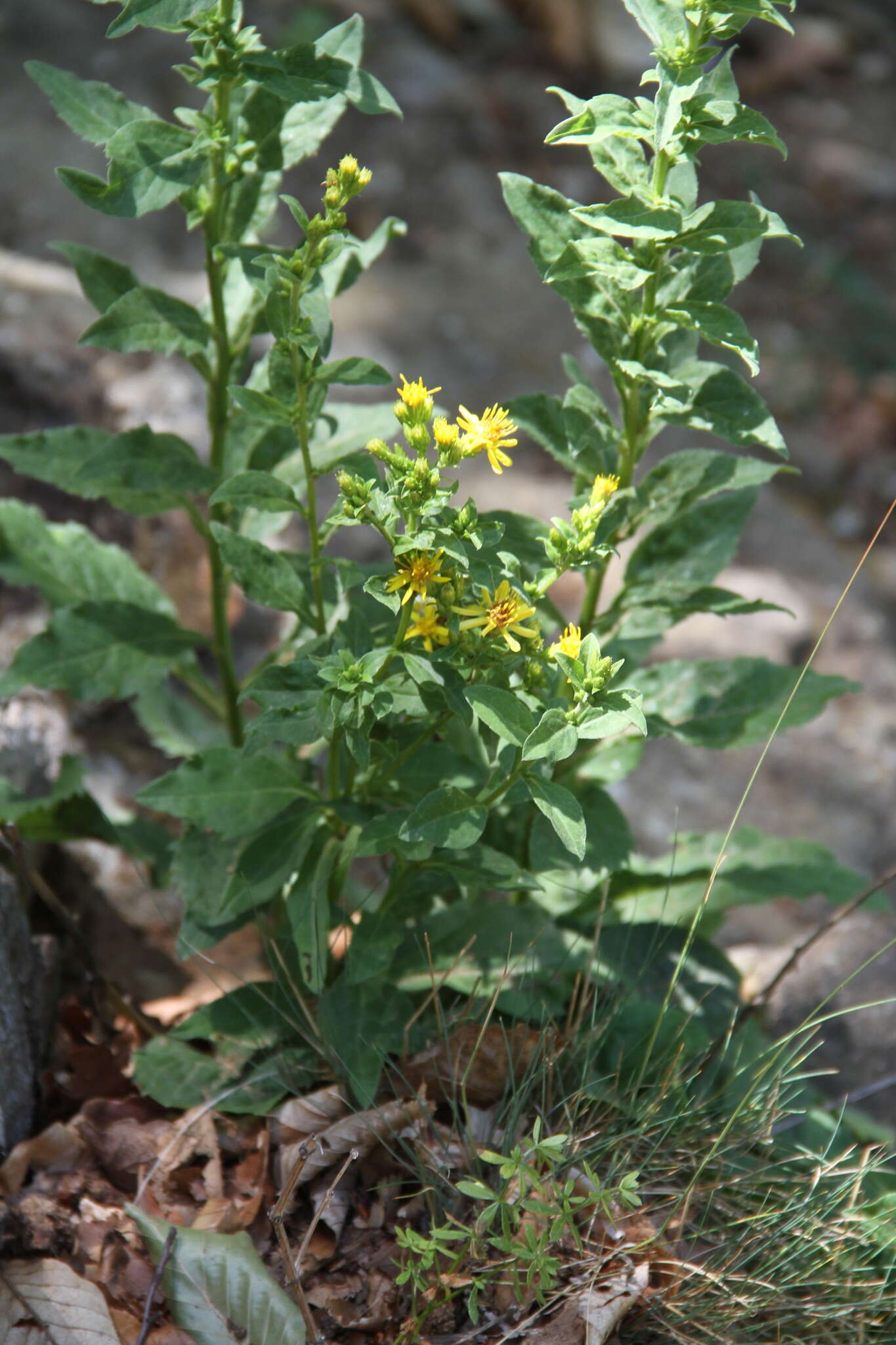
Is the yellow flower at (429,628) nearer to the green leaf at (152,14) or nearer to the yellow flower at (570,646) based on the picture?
Result: the yellow flower at (570,646)

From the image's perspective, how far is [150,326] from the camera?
1.75 m

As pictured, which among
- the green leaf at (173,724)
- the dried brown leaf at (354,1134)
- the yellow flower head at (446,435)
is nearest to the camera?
the yellow flower head at (446,435)

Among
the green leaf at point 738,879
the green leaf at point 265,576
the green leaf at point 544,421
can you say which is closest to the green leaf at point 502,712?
the green leaf at point 265,576

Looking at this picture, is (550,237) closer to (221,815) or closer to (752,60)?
(221,815)

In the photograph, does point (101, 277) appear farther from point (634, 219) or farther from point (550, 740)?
point (550, 740)

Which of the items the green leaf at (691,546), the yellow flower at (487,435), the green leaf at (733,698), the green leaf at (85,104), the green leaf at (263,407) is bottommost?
the green leaf at (733,698)

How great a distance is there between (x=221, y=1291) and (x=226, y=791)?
696mm

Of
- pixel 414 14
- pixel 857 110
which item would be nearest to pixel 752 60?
pixel 857 110

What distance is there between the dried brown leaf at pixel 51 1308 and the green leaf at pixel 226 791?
641 mm

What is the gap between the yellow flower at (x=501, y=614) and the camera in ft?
4.72

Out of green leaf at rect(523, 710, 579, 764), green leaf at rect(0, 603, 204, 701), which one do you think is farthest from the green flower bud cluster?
green leaf at rect(0, 603, 204, 701)

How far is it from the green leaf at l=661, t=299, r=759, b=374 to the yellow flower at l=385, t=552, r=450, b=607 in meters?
0.51

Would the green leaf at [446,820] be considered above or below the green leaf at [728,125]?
below

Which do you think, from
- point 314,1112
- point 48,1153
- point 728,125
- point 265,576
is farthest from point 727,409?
point 48,1153
